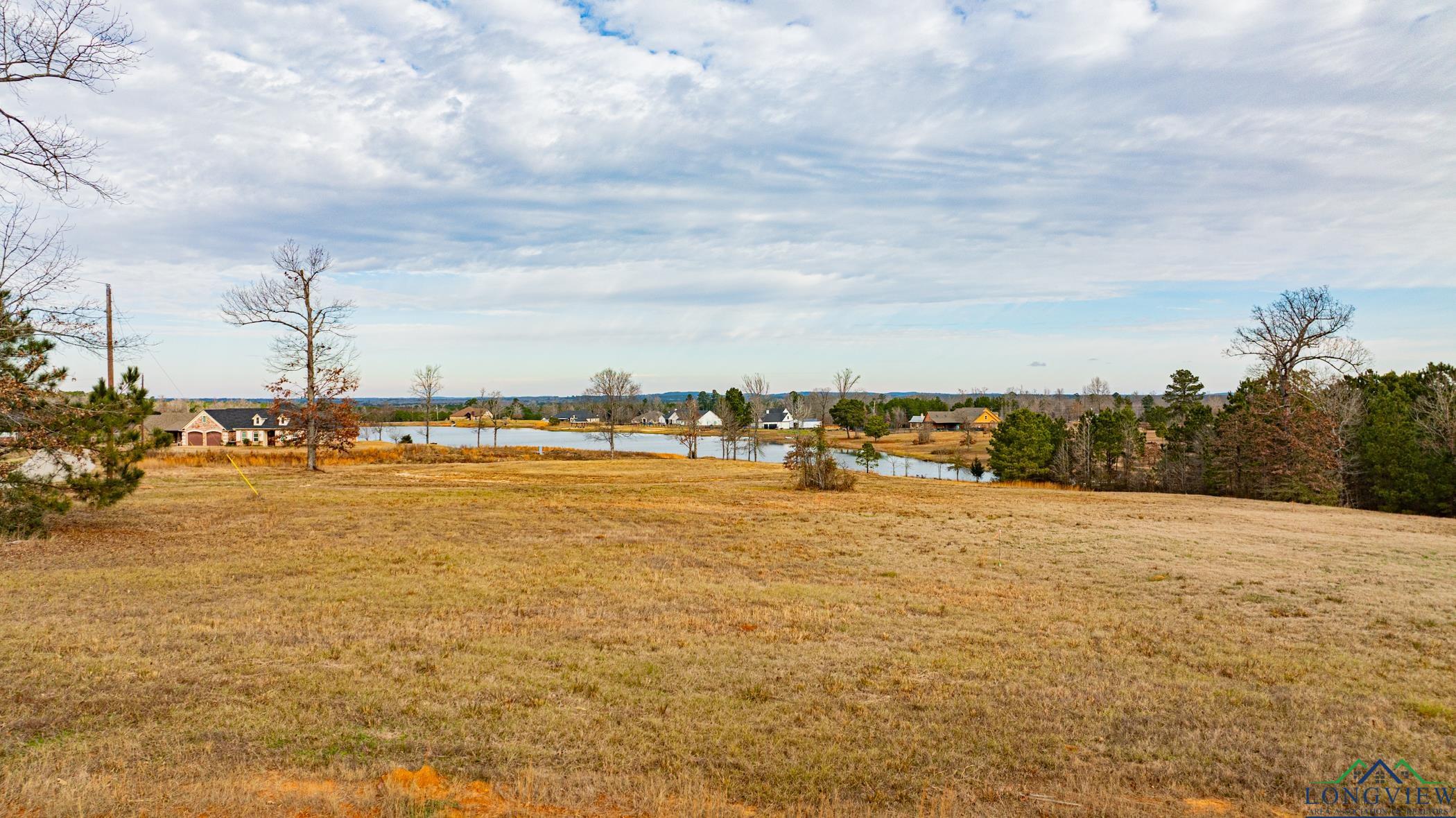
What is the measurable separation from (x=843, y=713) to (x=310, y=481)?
27.6 m

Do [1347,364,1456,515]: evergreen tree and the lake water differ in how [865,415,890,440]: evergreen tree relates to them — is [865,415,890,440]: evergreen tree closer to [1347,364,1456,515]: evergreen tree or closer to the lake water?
the lake water

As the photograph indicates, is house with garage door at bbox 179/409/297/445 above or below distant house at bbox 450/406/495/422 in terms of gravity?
below

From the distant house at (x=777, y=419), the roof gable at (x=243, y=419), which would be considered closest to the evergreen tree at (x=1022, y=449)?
the roof gable at (x=243, y=419)

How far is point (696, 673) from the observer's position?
816 cm

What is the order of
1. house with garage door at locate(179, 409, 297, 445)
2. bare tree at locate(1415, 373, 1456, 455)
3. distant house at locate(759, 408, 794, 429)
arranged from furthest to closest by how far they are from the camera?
distant house at locate(759, 408, 794, 429) < house with garage door at locate(179, 409, 297, 445) < bare tree at locate(1415, 373, 1456, 455)

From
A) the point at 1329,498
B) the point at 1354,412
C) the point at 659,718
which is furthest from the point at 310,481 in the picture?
the point at 1354,412

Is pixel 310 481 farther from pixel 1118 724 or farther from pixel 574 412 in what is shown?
pixel 574 412

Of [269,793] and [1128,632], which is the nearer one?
[269,793]

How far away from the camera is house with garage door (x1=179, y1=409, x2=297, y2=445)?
2904 inches

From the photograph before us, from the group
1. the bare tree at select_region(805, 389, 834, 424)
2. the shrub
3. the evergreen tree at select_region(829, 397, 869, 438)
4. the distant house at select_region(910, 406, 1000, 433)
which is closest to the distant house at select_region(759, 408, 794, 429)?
the bare tree at select_region(805, 389, 834, 424)

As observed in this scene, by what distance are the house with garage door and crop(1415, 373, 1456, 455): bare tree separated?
3261 inches

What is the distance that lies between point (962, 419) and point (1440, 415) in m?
90.2

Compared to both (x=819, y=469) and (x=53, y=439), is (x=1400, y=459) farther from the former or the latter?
(x=53, y=439)

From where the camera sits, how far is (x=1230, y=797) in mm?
5430
